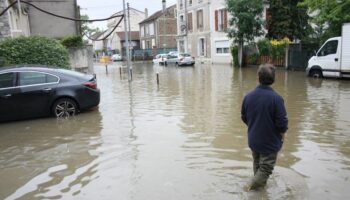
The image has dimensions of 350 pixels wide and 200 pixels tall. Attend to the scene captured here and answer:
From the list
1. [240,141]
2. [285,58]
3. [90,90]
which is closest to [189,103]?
[90,90]

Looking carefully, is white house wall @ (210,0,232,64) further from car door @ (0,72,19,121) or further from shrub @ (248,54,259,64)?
car door @ (0,72,19,121)

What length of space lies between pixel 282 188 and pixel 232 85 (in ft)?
42.5

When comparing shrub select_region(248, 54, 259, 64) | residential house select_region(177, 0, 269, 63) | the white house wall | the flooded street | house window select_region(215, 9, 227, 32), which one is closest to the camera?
the flooded street

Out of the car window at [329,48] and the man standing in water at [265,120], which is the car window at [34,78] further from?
the car window at [329,48]

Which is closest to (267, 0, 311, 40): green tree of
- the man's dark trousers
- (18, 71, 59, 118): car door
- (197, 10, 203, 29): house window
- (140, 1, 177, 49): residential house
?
(197, 10, 203, 29): house window

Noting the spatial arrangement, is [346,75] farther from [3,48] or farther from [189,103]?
[3,48]

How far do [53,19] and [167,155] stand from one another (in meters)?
23.0

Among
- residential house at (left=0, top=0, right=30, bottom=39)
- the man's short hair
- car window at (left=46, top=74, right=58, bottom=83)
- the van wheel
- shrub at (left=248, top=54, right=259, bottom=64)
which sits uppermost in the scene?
residential house at (left=0, top=0, right=30, bottom=39)

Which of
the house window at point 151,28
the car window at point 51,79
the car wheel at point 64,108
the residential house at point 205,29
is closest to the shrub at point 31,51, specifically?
the car window at point 51,79

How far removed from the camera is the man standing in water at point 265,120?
450cm

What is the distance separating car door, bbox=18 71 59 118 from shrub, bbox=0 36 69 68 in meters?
4.76

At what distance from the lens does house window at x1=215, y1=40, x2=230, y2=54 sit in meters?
37.9

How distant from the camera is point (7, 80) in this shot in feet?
32.9

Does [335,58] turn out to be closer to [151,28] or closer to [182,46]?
[182,46]
